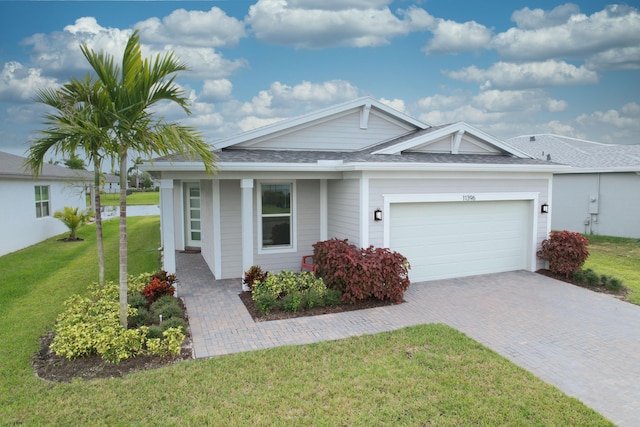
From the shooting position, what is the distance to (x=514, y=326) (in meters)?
6.88

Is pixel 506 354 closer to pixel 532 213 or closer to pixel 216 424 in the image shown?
pixel 216 424

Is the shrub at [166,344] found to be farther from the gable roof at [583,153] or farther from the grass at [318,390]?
the gable roof at [583,153]

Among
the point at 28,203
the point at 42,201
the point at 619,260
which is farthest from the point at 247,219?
the point at 42,201

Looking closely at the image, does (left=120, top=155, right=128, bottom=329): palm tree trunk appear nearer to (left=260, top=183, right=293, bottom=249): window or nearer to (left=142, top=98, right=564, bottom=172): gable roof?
(left=142, top=98, right=564, bottom=172): gable roof

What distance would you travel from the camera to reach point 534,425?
4.06m

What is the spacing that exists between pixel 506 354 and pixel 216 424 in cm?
415

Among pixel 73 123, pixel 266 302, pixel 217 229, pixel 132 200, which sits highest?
pixel 73 123

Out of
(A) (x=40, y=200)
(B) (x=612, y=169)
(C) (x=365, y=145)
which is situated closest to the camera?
(C) (x=365, y=145)

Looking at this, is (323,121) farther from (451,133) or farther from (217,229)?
(217,229)

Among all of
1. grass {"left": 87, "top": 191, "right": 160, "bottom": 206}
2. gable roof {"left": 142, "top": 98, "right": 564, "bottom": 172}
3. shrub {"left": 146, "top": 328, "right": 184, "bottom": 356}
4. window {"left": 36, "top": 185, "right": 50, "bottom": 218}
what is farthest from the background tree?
grass {"left": 87, "top": 191, "right": 160, "bottom": 206}

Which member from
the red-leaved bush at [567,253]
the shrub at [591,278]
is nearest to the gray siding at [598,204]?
the red-leaved bush at [567,253]

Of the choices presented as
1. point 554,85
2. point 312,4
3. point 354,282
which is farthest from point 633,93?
point 354,282

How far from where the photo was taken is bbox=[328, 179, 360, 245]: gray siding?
905 cm

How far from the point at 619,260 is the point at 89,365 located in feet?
47.4
